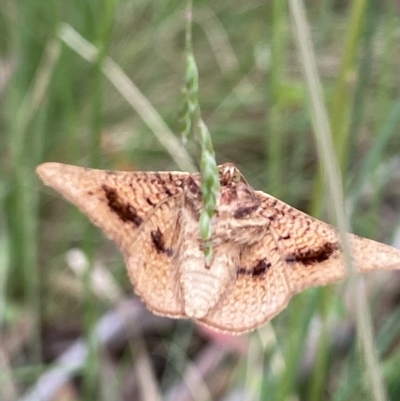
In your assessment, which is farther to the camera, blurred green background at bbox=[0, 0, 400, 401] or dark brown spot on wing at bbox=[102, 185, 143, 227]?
blurred green background at bbox=[0, 0, 400, 401]

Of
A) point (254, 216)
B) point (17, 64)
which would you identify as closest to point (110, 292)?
point (17, 64)

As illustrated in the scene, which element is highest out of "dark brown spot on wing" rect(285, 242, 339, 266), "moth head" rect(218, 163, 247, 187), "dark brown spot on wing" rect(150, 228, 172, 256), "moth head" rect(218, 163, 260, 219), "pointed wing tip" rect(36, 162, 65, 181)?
"pointed wing tip" rect(36, 162, 65, 181)

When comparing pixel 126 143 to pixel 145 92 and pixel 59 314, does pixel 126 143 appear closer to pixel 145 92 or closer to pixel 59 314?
pixel 145 92

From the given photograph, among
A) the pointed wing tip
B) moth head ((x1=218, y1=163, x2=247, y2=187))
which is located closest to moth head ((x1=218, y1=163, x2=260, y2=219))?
moth head ((x1=218, y1=163, x2=247, y2=187))

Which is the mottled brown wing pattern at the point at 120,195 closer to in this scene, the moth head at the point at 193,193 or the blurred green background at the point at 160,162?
the moth head at the point at 193,193

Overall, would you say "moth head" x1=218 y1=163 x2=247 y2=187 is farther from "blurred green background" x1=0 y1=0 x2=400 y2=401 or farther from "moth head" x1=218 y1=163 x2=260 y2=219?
"blurred green background" x1=0 y1=0 x2=400 y2=401

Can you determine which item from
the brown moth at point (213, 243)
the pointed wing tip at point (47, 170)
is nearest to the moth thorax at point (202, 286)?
the brown moth at point (213, 243)

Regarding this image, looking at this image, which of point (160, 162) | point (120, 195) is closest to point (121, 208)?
point (120, 195)
